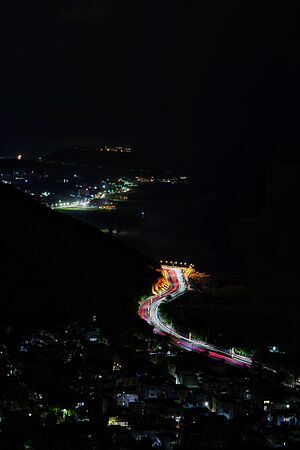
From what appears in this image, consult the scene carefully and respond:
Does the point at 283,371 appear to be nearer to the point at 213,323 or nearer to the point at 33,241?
the point at 213,323

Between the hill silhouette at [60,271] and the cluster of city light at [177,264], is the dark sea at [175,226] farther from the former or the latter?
the hill silhouette at [60,271]

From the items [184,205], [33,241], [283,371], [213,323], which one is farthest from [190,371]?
[184,205]

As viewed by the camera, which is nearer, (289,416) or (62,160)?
(289,416)

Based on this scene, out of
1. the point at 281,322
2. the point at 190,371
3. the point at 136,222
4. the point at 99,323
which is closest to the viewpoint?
the point at 190,371

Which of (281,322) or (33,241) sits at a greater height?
(33,241)

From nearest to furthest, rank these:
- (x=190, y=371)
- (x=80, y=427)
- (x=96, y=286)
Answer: (x=80, y=427)
(x=190, y=371)
(x=96, y=286)

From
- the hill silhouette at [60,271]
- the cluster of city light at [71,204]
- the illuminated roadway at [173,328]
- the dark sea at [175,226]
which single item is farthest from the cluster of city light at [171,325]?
the cluster of city light at [71,204]

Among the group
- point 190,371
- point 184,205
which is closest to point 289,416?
point 190,371
